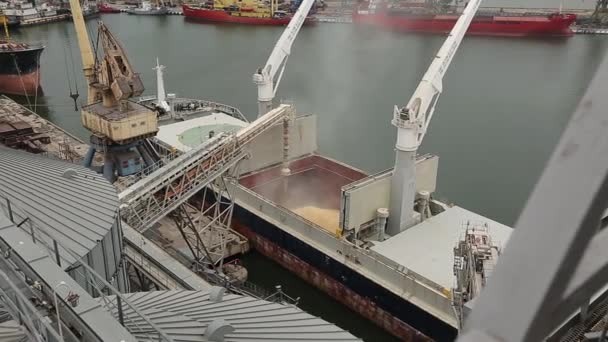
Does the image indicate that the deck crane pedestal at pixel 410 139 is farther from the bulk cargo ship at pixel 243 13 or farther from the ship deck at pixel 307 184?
the bulk cargo ship at pixel 243 13

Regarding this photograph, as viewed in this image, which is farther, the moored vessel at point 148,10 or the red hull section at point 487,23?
the moored vessel at point 148,10

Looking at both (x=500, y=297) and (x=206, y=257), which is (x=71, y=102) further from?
(x=500, y=297)

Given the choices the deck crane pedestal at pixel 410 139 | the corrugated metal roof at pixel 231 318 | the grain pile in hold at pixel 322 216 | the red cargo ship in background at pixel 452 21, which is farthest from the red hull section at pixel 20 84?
the corrugated metal roof at pixel 231 318

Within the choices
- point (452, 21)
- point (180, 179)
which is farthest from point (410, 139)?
point (452, 21)

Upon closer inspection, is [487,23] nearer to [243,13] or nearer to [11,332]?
[243,13]

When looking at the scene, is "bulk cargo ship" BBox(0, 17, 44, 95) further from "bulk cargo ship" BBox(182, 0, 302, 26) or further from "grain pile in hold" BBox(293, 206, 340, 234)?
"bulk cargo ship" BBox(182, 0, 302, 26)

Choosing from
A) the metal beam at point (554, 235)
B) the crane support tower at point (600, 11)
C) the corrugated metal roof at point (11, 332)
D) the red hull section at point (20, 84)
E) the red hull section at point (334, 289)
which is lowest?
the red hull section at point (334, 289)
